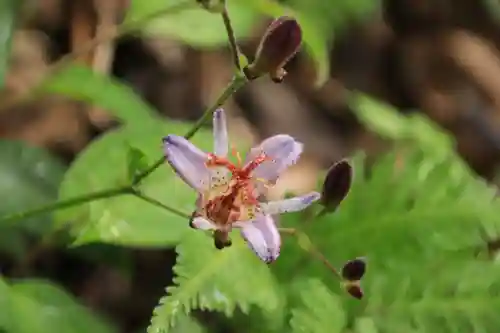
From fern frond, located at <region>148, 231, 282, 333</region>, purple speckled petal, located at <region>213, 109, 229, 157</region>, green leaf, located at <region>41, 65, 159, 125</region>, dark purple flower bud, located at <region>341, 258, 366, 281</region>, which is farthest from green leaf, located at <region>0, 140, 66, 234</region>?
dark purple flower bud, located at <region>341, 258, 366, 281</region>

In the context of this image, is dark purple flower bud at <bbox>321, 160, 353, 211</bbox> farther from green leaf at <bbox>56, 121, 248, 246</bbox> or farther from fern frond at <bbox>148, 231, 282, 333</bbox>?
green leaf at <bbox>56, 121, 248, 246</bbox>

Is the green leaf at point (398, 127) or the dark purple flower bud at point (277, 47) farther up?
the dark purple flower bud at point (277, 47)

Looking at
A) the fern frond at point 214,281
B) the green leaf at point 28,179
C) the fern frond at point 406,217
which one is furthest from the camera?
the green leaf at point 28,179

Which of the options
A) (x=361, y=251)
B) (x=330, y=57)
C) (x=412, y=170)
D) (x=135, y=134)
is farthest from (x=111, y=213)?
(x=330, y=57)

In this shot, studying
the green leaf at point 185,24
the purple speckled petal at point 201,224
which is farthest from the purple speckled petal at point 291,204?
the green leaf at point 185,24

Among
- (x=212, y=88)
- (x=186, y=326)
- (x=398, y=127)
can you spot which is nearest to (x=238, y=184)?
(x=186, y=326)

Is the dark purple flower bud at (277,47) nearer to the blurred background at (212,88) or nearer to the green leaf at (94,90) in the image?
the blurred background at (212,88)

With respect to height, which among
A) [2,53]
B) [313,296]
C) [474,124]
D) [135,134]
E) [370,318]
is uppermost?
[2,53]

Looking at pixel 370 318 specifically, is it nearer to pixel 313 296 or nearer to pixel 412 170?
pixel 313 296
